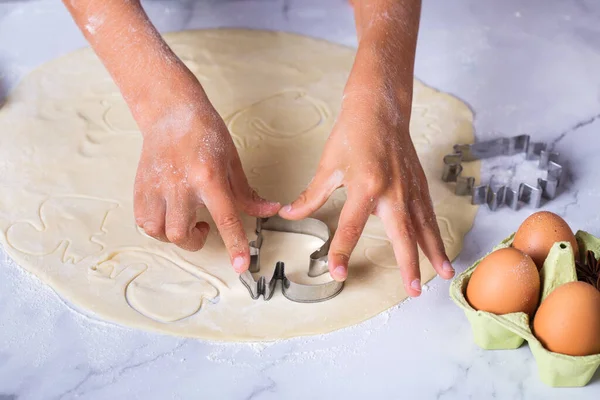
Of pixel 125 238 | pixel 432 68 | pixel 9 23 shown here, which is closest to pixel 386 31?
pixel 432 68

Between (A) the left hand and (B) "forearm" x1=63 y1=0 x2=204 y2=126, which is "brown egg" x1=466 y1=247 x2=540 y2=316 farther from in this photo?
(B) "forearm" x1=63 y1=0 x2=204 y2=126

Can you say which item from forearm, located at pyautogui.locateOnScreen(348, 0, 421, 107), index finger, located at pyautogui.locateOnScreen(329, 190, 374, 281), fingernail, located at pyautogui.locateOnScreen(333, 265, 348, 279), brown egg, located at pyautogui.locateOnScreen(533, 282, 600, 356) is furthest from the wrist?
brown egg, located at pyautogui.locateOnScreen(533, 282, 600, 356)

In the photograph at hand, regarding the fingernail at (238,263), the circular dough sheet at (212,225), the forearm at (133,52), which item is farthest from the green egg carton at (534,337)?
the forearm at (133,52)

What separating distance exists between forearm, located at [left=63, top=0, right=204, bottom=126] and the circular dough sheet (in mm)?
256

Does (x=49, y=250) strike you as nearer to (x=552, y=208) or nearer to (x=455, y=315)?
(x=455, y=315)

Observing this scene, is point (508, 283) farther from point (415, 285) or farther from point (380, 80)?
point (380, 80)

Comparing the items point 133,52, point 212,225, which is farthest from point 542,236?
point 133,52

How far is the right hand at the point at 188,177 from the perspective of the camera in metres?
1.30

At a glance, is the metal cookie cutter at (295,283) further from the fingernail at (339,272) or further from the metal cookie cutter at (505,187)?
the metal cookie cutter at (505,187)

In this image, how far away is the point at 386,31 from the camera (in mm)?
1543

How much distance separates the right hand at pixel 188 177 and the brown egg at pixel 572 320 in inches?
20.0

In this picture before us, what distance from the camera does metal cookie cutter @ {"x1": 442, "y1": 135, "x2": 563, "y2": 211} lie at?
1.57 metres

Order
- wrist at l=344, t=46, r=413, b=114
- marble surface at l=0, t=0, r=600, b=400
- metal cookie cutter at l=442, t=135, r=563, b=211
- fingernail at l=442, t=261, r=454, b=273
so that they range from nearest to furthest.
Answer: marble surface at l=0, t=0, r=600, b=400
fingernail at l=442, t=261, r=454, b=273
wrist at l=344, t=46, r=413, b=114
metal cookie cutter at l=442, t=135, r=563, b=211

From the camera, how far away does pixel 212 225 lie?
150 cm
